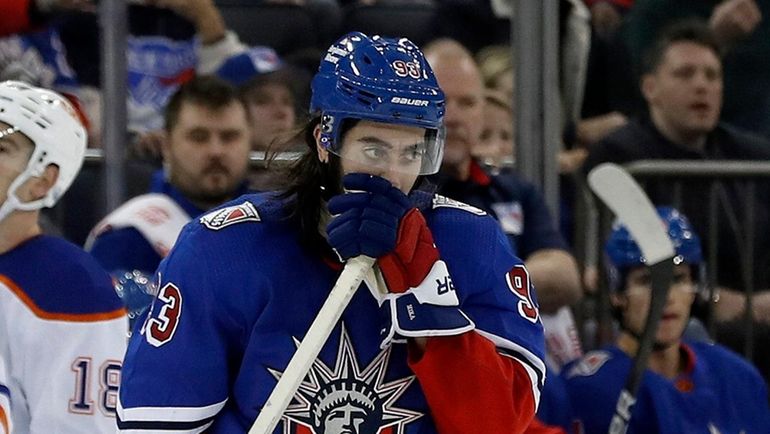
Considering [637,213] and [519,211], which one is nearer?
[637,213]

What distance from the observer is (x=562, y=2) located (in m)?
4.91

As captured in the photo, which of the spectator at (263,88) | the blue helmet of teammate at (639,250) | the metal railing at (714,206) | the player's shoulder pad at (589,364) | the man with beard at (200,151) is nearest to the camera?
the player's shoulder pad at (589,364)

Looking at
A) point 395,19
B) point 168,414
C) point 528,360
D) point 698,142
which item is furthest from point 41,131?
point 698,142

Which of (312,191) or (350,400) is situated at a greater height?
(312,191)

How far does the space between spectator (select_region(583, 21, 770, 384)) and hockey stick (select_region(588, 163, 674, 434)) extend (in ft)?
1.74

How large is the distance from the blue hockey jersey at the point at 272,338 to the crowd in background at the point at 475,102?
1794 millimetres

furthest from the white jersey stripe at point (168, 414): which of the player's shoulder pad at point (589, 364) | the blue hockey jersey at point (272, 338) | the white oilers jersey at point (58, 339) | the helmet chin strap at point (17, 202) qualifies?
the player's shoulder pad at point (589, 364)

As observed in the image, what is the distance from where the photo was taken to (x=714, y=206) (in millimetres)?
4730

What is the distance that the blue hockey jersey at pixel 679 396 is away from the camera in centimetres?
420

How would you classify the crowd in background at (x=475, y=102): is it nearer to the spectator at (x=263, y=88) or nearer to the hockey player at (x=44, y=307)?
the spectator at (x=263, y=88)

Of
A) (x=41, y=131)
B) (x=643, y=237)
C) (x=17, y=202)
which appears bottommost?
(x=643, y=237)

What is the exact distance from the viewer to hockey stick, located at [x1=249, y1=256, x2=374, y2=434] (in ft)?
7.88

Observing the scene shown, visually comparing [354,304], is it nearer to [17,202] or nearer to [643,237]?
[17,202]

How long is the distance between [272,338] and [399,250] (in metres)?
0.26
